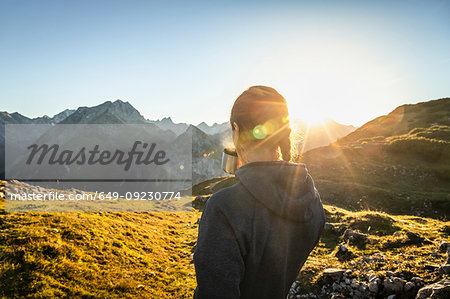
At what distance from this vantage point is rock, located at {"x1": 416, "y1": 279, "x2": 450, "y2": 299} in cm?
532

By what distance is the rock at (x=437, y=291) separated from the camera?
532cm

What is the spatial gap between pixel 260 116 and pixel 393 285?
7.70 metres

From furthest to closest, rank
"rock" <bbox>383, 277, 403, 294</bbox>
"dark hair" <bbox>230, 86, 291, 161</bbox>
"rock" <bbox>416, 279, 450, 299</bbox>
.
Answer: "rock" <bbox>383, 277, 403, 294</bbox> → "rock" <bbox>416, 279, 450, 299</bbox> → "dark hair" <bbox>230, 86, 291, 161</bbox>

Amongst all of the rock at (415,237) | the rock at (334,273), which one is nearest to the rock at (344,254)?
the rock at (334,273)

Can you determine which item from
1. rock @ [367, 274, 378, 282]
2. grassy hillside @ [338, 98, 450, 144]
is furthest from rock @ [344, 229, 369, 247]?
grassy hillside @ [338, 98, 450, 144]

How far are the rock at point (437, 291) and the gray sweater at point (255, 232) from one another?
18.0ft

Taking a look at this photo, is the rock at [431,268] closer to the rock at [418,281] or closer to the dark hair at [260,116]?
the rock at [418,281]

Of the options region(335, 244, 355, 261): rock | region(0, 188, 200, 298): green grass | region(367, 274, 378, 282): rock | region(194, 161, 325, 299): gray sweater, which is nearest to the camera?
region(194, 161, 325, 299): gray sweater

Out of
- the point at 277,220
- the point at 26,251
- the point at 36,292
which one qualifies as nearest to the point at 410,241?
the point at 277,220

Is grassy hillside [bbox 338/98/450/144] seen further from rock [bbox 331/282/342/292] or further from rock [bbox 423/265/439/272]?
rock [bbox 331/282/342/292]

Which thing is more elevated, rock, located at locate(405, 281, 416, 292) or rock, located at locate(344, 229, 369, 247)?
rock, located at locate(405, 281, 416, 292)

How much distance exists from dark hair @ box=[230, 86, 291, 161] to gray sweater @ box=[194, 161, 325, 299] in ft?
1.05

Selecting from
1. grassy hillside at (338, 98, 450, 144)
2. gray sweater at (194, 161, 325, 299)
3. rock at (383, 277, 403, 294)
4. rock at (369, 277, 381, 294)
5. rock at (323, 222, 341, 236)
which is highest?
grassy hillside at (338, 98, 450, 144)

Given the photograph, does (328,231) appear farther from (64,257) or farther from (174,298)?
Result: (64,257)
